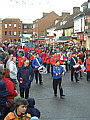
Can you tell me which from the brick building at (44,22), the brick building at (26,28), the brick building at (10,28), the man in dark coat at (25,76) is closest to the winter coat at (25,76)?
the man in dark coat at (25,76)

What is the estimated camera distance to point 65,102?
1072 centimetres

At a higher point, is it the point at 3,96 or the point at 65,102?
the point at 3,96

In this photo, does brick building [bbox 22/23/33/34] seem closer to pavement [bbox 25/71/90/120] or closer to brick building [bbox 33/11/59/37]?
brick building [bbox 33/11/59/37]

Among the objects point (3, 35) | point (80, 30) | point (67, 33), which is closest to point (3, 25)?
point (3, 35)

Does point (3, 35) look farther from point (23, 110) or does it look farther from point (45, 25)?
point (23, 110)

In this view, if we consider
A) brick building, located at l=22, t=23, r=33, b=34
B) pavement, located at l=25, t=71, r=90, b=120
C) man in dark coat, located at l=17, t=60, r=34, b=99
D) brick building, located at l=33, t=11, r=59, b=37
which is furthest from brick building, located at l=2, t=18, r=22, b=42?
man in dark coat, located at l=17, t=60, r=34, b=99

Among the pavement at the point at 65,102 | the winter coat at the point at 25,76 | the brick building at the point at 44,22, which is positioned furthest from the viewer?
the brick building at the point at 44,22

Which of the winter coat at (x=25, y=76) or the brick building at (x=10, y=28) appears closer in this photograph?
the winter coat at (x=25, y=76)

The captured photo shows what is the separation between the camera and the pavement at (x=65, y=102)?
879 cm

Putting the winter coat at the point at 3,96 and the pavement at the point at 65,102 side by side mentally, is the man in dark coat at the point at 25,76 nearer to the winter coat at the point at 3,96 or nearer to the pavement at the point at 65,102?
the pavement at the point at 65,102

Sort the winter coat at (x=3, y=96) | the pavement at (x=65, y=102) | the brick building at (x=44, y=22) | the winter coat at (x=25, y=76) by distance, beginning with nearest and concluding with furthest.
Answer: the winter coat at (x=3, y=96) → the pavement at (x=65, y=102) → the winter coat at (x=25, y=76) → the brick building at (x=44, y=22)

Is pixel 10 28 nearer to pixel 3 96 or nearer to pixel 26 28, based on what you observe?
pixel 26 28

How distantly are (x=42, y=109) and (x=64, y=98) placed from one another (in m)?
2.08

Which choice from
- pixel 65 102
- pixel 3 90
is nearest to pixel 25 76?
pixel 65 102
